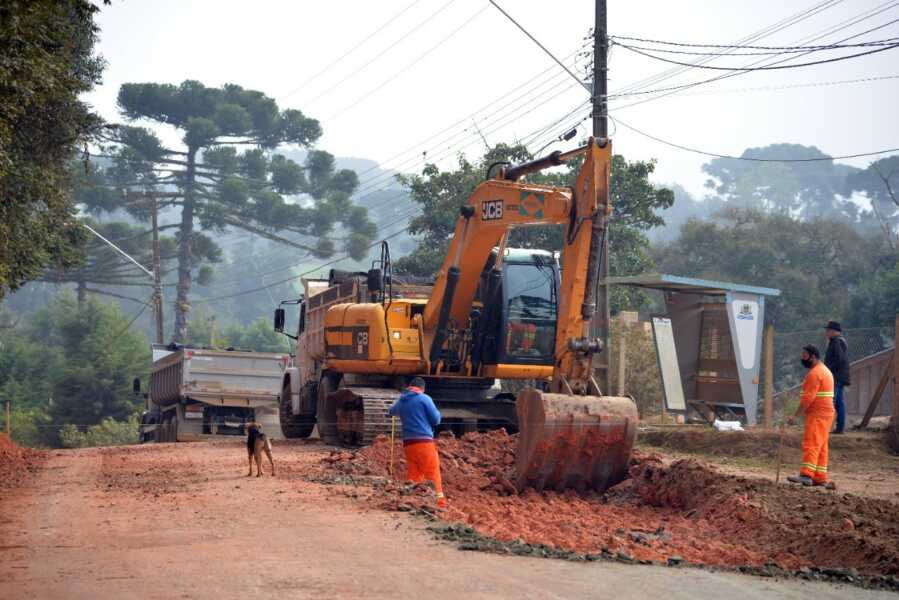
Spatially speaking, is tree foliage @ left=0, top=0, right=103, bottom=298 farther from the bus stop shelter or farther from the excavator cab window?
the bus stop shelter

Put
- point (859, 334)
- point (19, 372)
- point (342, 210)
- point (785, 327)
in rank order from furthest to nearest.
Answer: point (342, 210)
point (19, 372)
point (785, 327)
point (859, 334)

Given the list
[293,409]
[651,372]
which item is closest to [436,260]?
[651,372]

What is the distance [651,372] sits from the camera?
95.5ft

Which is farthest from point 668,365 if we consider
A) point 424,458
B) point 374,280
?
point 424,458

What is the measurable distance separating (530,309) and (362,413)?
3.13 metres

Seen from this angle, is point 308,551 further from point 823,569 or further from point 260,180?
point 260,180

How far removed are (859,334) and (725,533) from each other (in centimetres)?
2195

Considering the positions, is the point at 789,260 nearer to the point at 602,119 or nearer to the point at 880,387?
the point at 602,119

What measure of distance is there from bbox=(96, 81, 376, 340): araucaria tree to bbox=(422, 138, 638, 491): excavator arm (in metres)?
50.2

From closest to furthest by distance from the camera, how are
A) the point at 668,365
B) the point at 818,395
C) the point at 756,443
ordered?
the point at 818,395 → the point at 756,443 → the point at 668,365

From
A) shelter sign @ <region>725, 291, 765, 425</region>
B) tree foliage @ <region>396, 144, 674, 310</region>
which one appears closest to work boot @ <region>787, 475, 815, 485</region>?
shelter sign @ <region>725, 291, 765, 425</region>

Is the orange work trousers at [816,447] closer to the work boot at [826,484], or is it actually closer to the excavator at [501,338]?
the work boot at [826,484]

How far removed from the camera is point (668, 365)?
21.5 meters

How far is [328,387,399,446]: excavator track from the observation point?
1775 cm
